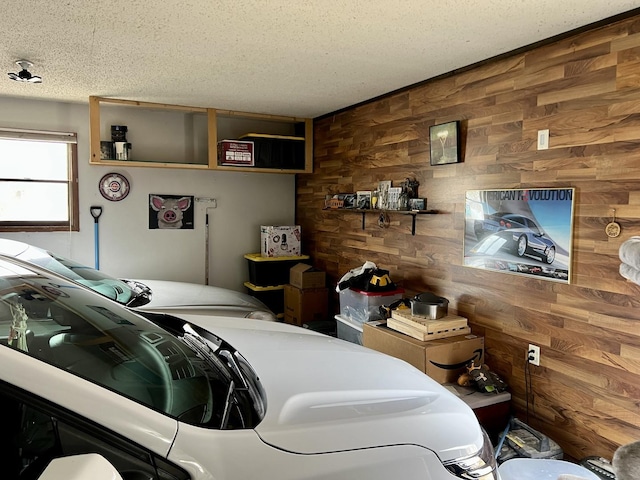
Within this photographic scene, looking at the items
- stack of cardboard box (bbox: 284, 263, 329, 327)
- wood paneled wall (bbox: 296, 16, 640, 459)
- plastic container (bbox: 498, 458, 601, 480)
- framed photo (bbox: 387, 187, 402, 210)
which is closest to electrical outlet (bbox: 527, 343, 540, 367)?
wood paneled wall (bbox: 296, 16, 640, 459)

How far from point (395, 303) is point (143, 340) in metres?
2.15

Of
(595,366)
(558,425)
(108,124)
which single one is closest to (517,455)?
(558,425)

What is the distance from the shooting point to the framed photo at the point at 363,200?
12.9ft

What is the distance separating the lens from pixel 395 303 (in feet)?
10.8

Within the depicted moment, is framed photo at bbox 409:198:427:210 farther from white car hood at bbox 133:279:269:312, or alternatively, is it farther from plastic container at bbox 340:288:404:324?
white car hood at bbox 133:279:269:312

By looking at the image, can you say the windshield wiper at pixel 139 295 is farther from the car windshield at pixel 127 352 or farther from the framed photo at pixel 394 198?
the framed photo at pixel 394 198

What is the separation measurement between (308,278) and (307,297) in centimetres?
19

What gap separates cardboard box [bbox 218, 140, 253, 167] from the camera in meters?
4.41

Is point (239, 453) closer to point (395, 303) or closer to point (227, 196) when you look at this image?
point (395, 303)

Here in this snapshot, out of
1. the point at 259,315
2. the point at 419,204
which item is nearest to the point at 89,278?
the point at 259,315

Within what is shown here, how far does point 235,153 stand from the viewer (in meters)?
4.45

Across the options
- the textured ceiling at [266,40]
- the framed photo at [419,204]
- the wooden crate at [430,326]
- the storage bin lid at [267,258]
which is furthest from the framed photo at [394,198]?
the storage bin lid at [267,258]

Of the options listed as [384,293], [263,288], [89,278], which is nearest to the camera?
[89,278]

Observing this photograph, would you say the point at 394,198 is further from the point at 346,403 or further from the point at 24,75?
the point at 24,75
